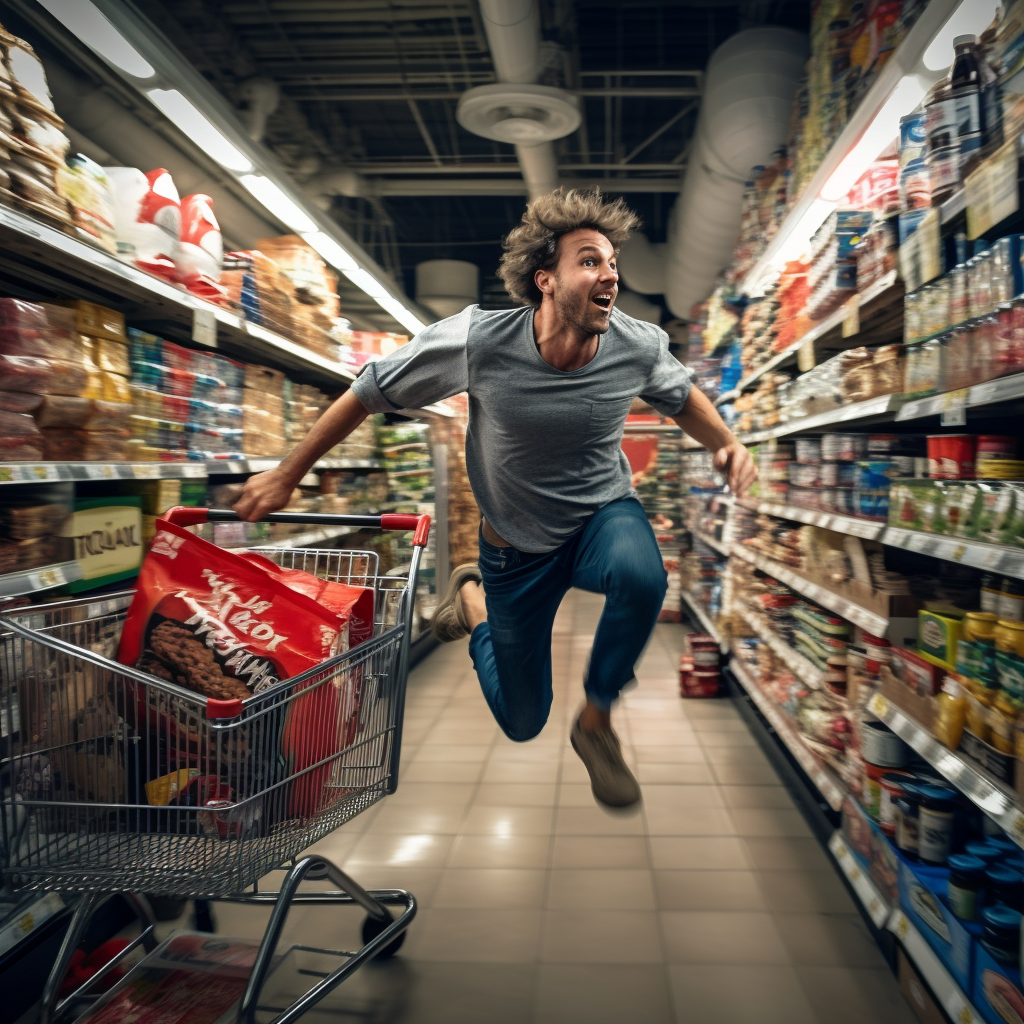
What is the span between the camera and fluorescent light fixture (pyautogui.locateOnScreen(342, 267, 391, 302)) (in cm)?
506

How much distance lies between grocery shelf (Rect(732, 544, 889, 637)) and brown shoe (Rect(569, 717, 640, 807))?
981mm

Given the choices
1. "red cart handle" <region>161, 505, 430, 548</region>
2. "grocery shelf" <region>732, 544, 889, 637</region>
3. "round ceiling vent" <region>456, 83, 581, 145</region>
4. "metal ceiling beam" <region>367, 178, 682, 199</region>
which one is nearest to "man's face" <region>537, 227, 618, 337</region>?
"red cart handle" <region>161, 505, 430, 548</region>

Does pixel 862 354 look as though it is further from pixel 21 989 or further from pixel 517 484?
pixel 21 989

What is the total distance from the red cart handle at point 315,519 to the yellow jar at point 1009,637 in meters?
1.25

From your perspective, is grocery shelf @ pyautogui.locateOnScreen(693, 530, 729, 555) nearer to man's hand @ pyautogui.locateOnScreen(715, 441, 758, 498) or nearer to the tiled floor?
the tiled floor

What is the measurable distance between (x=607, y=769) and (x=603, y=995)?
66cm

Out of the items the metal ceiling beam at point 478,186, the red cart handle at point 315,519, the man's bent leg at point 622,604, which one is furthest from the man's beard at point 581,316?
the metal ceiling beam at point 478,186

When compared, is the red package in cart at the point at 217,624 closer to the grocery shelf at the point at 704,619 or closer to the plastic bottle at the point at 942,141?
the plastic bottle at the point at 942,141

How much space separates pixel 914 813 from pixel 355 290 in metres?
6.07

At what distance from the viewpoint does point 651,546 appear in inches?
76.5

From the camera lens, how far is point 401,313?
652 centimetres

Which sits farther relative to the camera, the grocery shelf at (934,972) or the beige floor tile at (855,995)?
the beige floor tile at (855,995)

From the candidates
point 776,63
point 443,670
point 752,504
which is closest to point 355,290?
point 443,670

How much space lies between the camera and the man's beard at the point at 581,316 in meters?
1.92
